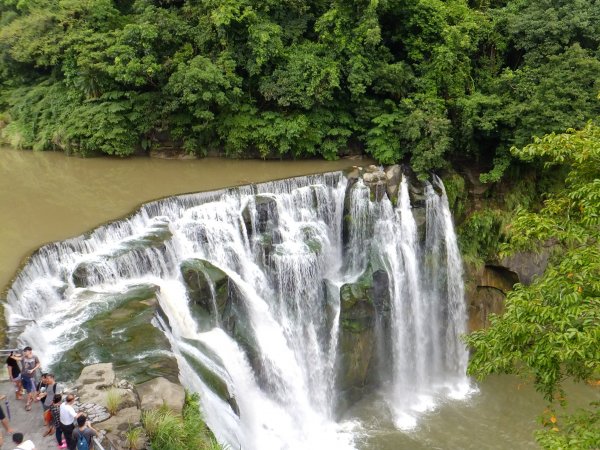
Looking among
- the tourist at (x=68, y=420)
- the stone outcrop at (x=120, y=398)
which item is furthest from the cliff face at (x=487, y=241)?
the tourist at (x=68, y=420)

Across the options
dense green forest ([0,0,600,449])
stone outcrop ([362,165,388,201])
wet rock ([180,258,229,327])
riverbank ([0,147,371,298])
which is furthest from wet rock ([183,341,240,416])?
dense green forest ([0,0,600,449])

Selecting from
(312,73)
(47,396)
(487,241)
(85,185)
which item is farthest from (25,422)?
(487,241)

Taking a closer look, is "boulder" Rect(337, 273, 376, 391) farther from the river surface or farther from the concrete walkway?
the concrete walkway

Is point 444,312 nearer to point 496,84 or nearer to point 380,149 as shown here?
point 380,149

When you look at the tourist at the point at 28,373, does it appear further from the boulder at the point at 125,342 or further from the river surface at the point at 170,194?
the river surface at the point at 170,194

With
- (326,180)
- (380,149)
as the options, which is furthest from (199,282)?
(380,149)
